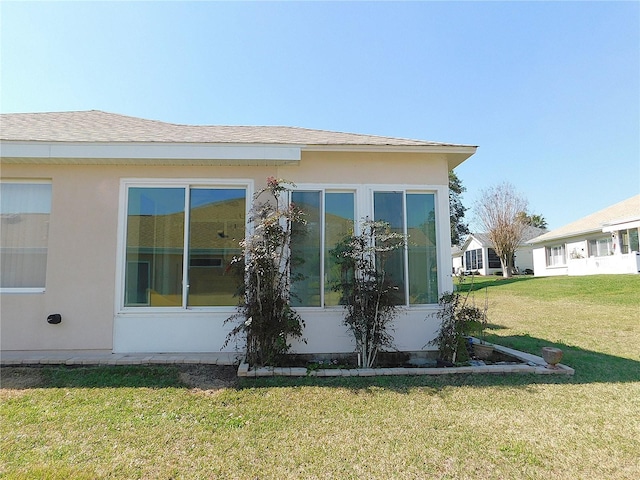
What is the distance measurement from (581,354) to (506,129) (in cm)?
1158

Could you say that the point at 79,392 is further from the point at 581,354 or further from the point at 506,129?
the point at 506,129

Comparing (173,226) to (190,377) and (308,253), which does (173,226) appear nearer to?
(308,253)

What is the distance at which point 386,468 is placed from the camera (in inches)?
108

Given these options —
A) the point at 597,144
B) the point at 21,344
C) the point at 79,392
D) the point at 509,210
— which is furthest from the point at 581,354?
the point at 509,210

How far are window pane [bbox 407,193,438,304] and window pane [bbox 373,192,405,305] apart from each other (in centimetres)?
16

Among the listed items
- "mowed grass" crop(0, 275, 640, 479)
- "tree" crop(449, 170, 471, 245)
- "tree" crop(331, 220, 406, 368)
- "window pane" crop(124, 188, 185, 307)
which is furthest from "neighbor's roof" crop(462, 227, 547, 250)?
"window pane" crop(124, 188, 185, 307)

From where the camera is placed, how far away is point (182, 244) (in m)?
5.96

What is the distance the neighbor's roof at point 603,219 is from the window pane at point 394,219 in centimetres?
2105

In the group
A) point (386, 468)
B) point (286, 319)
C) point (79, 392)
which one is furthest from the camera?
point (286, 319)

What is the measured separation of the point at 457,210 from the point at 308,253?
27239 mm

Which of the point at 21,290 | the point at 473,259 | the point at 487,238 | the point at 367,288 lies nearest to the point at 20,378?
the point at 21,290

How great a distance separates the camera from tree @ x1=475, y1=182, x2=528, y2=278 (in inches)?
1141

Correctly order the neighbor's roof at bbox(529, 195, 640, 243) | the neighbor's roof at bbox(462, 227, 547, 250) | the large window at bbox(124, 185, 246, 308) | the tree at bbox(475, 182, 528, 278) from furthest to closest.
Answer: the neighbor's roof at bbox(462, 227, 547, 250) < the tree at bbox(475, 182, 528, 278) < the neighbor's roof at bbox(529, 195, 640, 243) < the large window at bbox(124, 185, 246, 308)

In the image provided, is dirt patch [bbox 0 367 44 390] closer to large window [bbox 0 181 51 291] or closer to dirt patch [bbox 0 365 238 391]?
dirt patch [bbox 0 365 238 391]
